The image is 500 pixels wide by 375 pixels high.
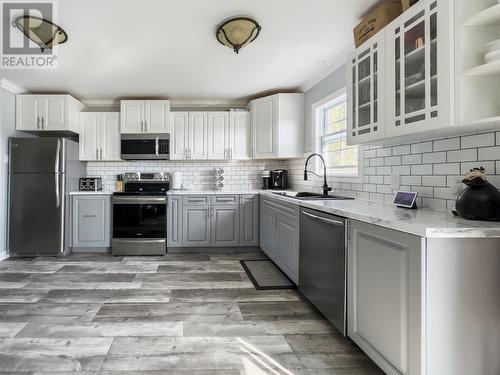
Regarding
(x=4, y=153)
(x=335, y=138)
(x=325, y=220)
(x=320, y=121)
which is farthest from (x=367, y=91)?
(x=4, y=153)

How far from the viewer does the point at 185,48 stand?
9.79 ft

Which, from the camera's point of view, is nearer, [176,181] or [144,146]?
[144,146]

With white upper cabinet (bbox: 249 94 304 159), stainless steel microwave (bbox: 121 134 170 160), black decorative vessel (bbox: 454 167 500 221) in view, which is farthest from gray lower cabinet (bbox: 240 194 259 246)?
black decorative vessel (bbox: 454 167 500 221)

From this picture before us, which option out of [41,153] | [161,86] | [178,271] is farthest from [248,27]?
[41,153]

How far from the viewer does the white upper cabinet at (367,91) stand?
203 centimetres

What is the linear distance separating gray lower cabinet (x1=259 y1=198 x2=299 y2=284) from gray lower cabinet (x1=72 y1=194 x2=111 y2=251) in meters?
2.29

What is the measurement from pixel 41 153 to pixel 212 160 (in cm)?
237

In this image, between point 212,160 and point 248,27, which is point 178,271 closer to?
point 212,160

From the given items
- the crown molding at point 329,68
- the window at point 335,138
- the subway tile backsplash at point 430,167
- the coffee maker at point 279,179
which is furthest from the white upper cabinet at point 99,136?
the subway tile backsplash at point 430,167

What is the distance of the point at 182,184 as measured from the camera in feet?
16.2

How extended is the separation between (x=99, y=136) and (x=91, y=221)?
1.31 m

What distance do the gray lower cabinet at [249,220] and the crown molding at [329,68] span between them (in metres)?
1.70

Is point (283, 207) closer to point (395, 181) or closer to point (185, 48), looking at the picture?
point (395, 181)

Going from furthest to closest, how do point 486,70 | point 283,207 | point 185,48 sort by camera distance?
point 283,207 → point 185,48 → point 486,70
